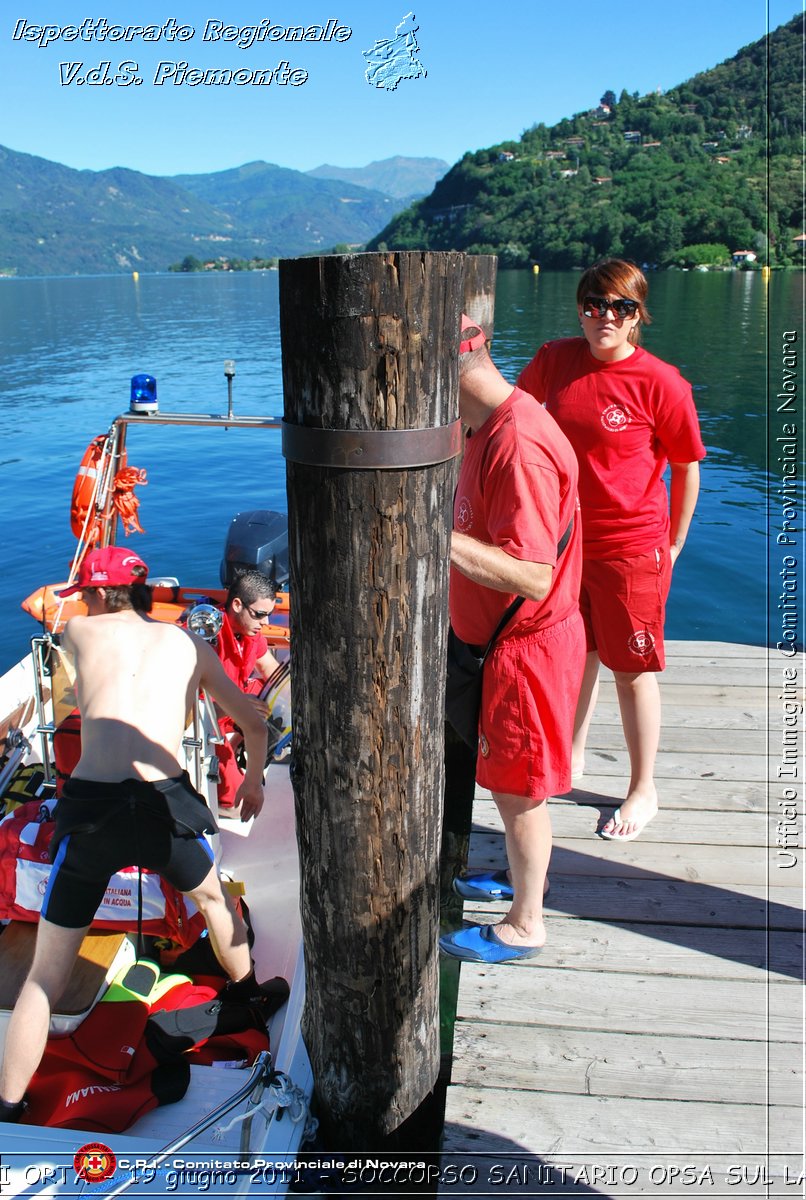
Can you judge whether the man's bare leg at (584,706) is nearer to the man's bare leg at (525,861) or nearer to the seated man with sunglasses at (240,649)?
the man's bare leg at (525,861)

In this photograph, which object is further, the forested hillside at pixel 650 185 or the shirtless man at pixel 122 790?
the forested hillside at pixel 650 185

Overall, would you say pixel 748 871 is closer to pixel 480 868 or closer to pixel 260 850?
pixel 480 868

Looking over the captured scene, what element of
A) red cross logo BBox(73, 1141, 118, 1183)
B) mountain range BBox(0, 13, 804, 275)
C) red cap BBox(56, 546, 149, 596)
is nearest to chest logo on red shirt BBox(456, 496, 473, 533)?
red cap BBox(56, 546, 149, 596)

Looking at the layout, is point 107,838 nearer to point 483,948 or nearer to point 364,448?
point 483,948

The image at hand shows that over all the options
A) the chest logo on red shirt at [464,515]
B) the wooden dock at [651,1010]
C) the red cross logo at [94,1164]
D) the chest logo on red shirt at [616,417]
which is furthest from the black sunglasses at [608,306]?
the red cross logo at [94,1164]

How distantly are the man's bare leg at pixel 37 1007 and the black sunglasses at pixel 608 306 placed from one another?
2.35m

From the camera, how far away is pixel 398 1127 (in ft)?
7.13

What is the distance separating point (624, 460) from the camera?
2.66 meters

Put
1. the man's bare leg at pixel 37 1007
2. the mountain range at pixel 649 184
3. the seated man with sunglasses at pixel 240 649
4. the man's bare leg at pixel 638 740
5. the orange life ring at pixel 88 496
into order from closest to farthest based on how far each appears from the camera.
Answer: the man's bare leg at pixel 37 1007 < the man's bare leg at pixel 638 740 < the seated man with sunglasses at pixel 240 649 < the orange life ring at pixel 88 496 < the mountain range at pixel 649 184

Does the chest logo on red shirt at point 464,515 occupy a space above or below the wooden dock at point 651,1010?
above

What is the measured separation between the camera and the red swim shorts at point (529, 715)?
217 centimetres

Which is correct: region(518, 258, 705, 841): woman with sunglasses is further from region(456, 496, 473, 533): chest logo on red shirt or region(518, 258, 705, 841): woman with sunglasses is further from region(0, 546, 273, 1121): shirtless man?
region(0, 546, 273, 1121): shirtless man

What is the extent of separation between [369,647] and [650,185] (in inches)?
3528

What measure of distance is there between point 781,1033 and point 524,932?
679 millimetres
